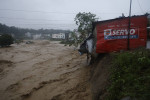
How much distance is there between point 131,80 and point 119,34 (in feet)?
11.4

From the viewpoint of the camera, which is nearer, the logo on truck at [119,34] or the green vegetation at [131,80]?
the green vegetation at [131,80]

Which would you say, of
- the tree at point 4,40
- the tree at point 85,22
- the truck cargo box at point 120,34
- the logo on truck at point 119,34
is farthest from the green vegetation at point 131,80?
the tree at point 4,40

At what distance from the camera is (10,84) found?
7.18m

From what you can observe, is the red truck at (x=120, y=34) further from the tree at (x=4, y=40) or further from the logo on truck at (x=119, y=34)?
the tree at (x=4, y=40)

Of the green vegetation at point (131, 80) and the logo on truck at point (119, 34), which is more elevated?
the logo on truck at point (119, 34)

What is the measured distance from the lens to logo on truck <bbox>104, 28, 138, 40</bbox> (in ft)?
19.3

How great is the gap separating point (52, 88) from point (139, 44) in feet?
17.6

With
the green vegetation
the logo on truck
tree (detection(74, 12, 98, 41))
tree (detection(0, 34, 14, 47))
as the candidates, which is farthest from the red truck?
tree (detection(0, 34, 14, 47))

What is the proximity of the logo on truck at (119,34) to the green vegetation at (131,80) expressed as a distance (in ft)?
6.97

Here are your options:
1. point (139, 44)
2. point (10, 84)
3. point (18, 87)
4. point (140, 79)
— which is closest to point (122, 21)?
point (139, 44)

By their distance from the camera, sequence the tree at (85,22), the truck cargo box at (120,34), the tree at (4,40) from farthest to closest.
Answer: the tree at (4,40) < the tree at (85,22) < the truck cargo box at (120,34)

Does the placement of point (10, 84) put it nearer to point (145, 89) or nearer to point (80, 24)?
point (145, 89)

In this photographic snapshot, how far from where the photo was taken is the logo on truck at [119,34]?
19.3ft

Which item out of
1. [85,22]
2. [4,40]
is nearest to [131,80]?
[85,22]
